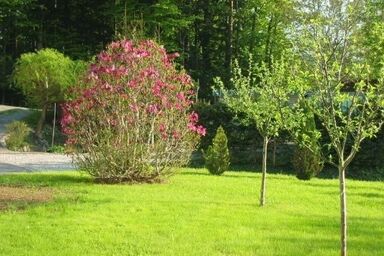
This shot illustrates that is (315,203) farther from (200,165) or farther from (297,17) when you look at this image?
(200,165)

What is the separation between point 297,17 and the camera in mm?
6953

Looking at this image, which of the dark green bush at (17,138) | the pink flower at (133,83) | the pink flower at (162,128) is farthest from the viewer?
the dark green bush at (17,138)

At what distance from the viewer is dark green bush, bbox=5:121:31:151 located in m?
22.3

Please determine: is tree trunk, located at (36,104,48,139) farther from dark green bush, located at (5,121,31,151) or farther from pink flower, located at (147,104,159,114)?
pink flower, located at (147,104,159,114)

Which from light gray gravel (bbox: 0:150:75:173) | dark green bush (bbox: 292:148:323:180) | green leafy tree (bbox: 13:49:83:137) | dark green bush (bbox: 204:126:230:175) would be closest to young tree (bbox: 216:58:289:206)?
dark green bush (bbox: 204:126:230:175)

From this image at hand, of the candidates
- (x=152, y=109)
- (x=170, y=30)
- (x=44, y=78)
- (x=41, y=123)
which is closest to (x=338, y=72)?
(x=152, y=109)

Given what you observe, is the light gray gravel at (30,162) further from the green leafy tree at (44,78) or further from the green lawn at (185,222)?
the green leafy tree at (44,78)

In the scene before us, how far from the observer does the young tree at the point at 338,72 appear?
5.84m

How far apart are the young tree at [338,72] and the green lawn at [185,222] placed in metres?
1.50

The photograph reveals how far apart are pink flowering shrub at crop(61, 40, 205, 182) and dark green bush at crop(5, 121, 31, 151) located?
1011 centimetres

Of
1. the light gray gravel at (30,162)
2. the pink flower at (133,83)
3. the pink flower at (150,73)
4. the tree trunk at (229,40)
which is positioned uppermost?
the tree trunk at (229,40)

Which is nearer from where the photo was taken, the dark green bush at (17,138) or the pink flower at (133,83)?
the pink flower at (133,83)

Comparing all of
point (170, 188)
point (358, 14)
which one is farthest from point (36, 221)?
point (358, 14)

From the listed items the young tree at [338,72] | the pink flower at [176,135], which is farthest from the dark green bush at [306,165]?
the young tree at [338,72]
